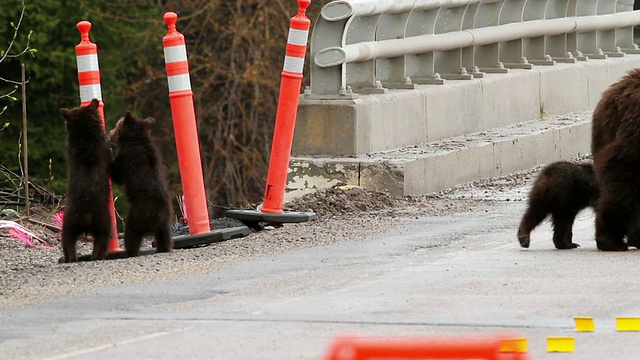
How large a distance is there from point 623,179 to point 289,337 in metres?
3.44

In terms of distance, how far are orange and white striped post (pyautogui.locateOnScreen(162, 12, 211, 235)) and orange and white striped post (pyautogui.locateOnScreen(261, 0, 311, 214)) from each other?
571 mm

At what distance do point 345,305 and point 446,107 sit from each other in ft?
24.5

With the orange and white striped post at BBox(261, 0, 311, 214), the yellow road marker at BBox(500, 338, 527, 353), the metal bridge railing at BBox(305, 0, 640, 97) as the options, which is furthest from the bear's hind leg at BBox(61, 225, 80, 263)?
the yellow road marker at BBox(500, 338, 527, 353)

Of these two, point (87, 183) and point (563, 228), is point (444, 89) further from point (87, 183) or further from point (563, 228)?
point (87, 183)

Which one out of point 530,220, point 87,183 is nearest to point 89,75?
point 87,183

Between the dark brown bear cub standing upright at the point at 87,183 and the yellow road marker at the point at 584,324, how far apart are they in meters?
4.43

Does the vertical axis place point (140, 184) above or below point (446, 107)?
below

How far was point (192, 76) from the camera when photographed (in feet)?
121

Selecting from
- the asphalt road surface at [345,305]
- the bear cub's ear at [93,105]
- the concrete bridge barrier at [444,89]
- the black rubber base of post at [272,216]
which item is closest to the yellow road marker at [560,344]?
the asphalt road surface at [345,305]

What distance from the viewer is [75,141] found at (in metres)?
11.5

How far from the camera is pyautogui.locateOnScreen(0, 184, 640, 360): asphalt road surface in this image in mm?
7664

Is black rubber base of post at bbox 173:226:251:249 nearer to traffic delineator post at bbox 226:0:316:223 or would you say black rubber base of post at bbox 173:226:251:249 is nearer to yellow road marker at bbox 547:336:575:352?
traffic delineator post at bbox 226:0:316:223

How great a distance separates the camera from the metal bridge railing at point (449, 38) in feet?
46.7

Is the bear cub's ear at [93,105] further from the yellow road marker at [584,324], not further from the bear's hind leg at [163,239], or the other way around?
the yellow road marker at [584,324]
